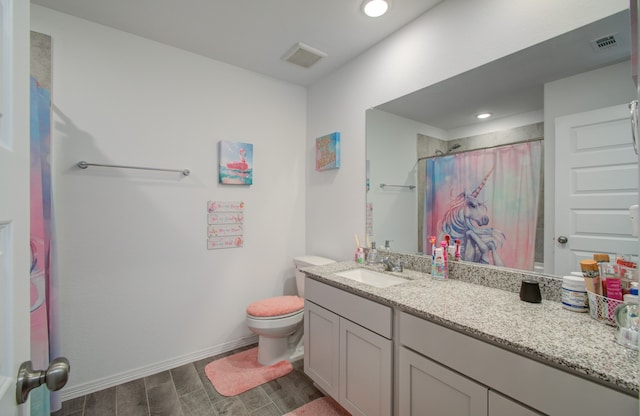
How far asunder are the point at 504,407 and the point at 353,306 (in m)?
0.72

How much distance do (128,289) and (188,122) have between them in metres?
1.31

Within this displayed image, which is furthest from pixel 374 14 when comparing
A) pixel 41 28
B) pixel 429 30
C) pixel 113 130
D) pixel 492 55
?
pixel 41 28

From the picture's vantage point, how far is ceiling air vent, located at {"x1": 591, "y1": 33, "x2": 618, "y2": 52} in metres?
1.12

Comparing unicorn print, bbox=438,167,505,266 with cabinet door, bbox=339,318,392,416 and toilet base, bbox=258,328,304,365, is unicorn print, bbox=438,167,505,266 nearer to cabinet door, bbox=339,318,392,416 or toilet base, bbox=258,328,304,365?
cabinet door, bbox=339,318,392,416

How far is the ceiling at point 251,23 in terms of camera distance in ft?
5.47

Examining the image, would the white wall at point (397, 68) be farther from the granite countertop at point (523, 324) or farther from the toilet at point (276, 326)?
the granite countertop at point (523, 324)

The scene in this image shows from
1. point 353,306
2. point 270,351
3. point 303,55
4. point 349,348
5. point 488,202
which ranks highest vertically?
point 303,55

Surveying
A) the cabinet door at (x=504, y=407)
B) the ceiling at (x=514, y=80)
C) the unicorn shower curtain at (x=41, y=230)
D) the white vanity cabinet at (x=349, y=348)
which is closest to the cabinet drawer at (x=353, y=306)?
the white vanity cabinet at (x=349, y=348)

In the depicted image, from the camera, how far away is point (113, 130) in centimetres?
189

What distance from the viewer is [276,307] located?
6.86ft

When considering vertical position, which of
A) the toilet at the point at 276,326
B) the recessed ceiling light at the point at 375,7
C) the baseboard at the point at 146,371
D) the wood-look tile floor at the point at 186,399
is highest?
the recessed ceiling light at the point at 375,7

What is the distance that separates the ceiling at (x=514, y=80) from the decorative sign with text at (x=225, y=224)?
1.53 m

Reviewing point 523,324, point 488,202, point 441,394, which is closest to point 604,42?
point 488,202

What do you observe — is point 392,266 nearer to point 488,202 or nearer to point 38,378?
point 488,202
